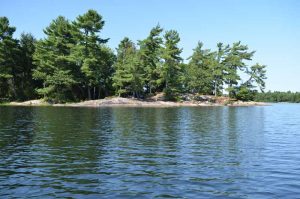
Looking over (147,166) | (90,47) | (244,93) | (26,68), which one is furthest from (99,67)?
(147,166)

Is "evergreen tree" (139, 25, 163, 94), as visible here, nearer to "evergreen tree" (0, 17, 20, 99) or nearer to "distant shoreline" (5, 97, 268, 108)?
"distant shoreline" (5, 97, 268, 108)

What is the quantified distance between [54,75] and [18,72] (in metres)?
17.4

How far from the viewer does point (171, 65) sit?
9762 centimetres

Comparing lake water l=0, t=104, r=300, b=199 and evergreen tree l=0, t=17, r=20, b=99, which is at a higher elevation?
evergreen tree l=0, t=17, r=20, b=99

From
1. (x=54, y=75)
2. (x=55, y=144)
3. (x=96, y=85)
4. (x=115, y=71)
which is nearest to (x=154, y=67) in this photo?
(x=115, y=71)

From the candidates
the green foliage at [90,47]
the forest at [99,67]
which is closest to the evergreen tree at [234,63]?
the forest at [99,67]

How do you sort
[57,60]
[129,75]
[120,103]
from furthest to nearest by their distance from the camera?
[129,75]
[120,103]
[57,60]

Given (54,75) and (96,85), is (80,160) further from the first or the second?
(96,85)

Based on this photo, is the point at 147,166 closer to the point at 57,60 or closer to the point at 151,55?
the point at 57,60

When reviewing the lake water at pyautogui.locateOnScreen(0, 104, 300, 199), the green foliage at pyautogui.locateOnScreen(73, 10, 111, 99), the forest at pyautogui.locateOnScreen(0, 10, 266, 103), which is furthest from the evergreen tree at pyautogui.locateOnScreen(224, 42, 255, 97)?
the lake water at pyautogui.locateOnScreen(0, 104, 300, 199)

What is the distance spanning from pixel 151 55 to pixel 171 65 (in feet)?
23.8

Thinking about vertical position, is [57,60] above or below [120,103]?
above

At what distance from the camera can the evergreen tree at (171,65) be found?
96.9 m

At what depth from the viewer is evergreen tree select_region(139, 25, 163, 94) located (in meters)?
98.0
